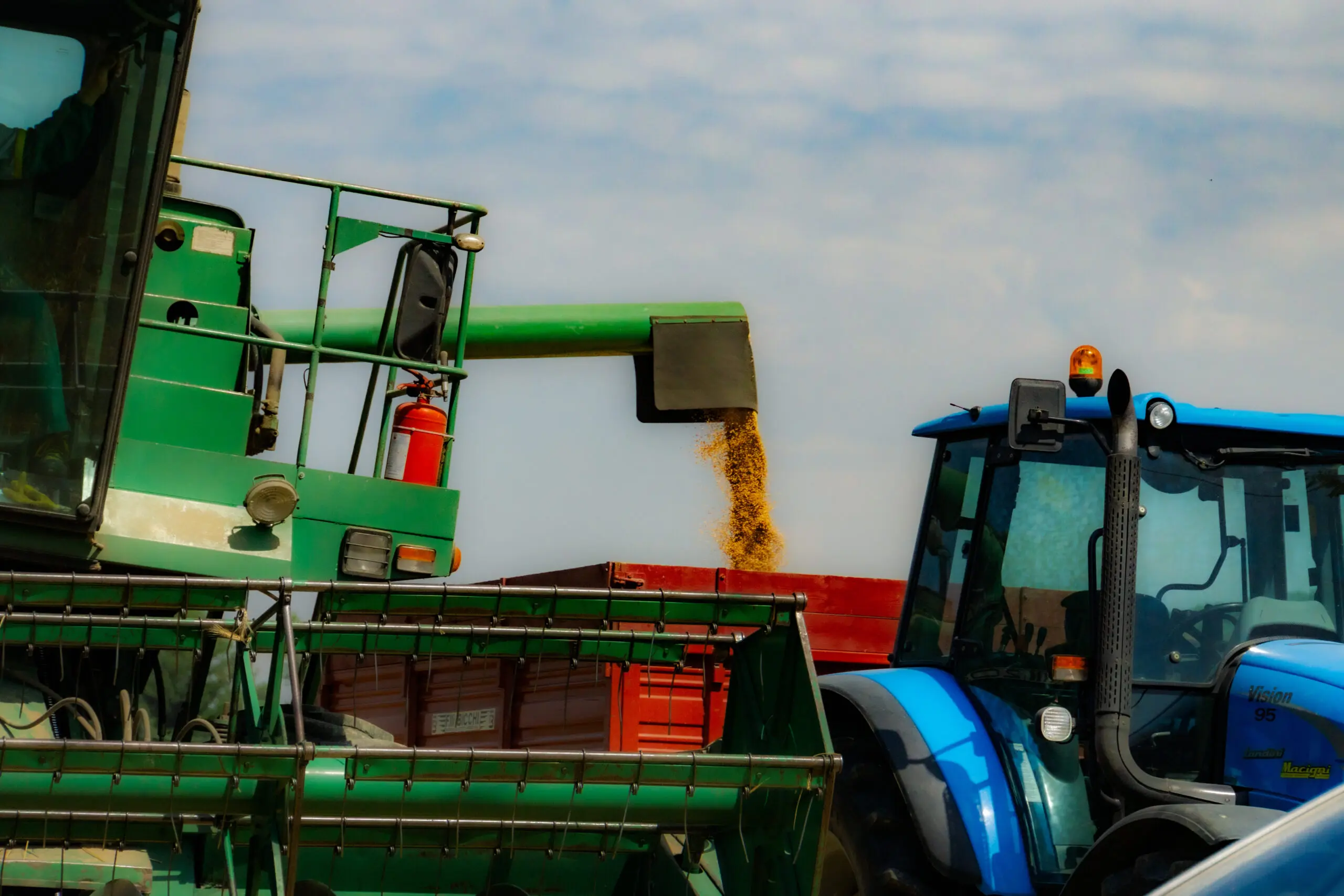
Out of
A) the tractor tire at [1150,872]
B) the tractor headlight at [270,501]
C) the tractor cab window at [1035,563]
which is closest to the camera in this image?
the tractor tire at [1150,872]

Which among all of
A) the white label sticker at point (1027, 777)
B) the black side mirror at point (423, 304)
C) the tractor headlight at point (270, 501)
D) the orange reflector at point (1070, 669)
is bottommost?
the white label sticker at point (1027, 777)

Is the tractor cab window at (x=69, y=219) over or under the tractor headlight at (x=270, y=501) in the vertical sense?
over

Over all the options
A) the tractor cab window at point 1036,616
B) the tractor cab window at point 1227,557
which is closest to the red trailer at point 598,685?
the tractor cab window at point 1036,616

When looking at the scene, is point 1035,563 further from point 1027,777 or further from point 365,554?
point 365,554

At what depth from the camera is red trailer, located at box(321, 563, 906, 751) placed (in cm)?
738

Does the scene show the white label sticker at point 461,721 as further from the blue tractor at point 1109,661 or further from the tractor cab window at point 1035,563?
the tractor cab window at point 1035,563

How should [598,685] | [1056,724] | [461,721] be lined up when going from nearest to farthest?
[1056,724] < [598,685] < [461,721]

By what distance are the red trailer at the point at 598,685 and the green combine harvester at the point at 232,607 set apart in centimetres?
151

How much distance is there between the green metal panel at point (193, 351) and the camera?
571 centimetres

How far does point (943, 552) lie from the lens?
18.1 feet

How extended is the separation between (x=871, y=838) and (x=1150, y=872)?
1108mm

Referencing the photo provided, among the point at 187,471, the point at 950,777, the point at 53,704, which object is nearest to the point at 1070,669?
the point at 950,777

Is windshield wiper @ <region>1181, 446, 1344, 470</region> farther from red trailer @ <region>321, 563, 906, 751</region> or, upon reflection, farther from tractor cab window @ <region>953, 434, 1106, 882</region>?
red trailer @ <region>321, 563, 906, 751</region>

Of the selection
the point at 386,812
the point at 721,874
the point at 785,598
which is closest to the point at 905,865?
the point at 721,874
